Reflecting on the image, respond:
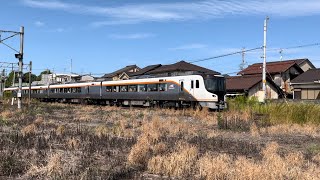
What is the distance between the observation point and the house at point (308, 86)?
43.2m

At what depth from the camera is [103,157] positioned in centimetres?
786

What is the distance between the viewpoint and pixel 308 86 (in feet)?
145

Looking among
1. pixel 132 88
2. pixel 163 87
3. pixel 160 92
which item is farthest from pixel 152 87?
pixel 132 88

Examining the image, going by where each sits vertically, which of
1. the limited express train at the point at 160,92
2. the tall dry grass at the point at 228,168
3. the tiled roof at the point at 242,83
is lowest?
the tall dry grass at the point at 228,168

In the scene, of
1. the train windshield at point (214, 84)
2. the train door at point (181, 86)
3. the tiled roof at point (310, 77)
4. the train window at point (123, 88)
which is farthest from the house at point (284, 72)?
the train door at point (181, 86)

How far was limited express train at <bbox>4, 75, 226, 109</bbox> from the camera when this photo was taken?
88.1 ft

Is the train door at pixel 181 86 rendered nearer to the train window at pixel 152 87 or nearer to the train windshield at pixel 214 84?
the train windshield at pixel 214 84

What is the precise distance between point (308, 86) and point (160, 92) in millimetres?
21016

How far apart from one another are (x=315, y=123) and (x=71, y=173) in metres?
12.9

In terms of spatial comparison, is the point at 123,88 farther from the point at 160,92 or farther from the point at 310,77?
the point at 310,77

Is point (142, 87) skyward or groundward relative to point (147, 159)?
skyward

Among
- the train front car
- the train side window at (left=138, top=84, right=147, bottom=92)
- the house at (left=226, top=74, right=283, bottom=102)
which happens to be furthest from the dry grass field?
the house at (left=226, top=74, right=283, bottom=102)

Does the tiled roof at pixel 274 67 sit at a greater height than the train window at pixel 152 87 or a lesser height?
greater

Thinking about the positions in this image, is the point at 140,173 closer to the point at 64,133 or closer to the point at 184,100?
the point at 64,133
